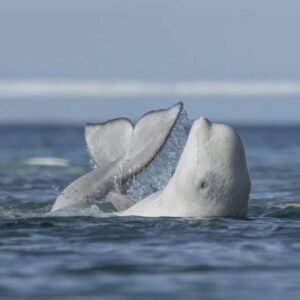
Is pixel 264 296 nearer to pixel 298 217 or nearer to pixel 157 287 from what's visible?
pixel 157 287

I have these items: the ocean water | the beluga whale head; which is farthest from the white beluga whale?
the ocean water

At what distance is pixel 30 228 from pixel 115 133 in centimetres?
229

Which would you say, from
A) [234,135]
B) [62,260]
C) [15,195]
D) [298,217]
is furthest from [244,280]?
[15,195]

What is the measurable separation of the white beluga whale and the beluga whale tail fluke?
0.88 meters

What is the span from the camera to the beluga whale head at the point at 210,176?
1730 cm

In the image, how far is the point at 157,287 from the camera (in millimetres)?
13516

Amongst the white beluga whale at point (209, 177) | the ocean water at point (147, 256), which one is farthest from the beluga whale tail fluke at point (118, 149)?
the white beluga whale at point (209, 177)

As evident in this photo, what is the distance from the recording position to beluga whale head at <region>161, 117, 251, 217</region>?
17297mm

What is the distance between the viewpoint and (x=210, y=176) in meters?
17.5

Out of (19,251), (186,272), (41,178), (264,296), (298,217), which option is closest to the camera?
(264,296)

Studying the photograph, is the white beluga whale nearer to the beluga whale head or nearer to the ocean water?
the beluga whale head

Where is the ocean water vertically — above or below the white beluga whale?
below

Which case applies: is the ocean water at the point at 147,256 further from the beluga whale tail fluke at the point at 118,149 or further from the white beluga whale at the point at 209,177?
the beluga whale tail fluke at the point at 118,149

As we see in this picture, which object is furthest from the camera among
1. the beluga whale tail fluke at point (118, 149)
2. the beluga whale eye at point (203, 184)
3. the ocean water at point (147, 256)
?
the beluga whale tail fluke at point (118, 149)
